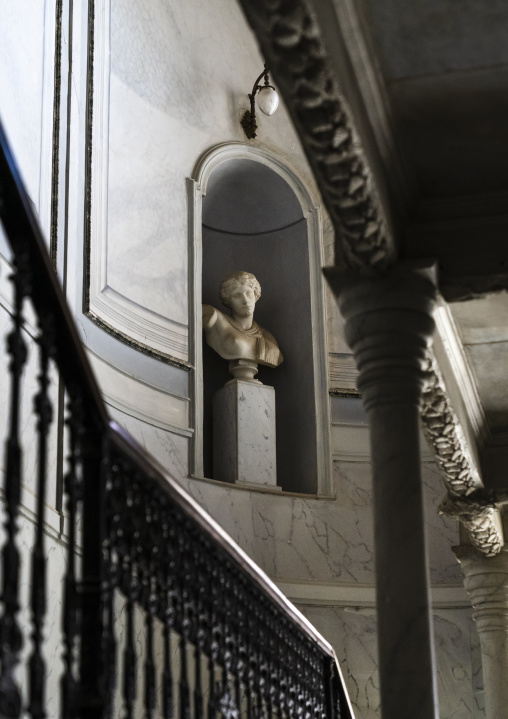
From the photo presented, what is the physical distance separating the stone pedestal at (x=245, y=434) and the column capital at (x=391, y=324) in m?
4.94

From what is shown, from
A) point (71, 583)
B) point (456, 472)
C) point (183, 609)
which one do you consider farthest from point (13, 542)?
point (456, 472)

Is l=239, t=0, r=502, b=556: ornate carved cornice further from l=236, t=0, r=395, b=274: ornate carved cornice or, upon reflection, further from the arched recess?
the arched recess

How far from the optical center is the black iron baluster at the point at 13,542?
1.92m

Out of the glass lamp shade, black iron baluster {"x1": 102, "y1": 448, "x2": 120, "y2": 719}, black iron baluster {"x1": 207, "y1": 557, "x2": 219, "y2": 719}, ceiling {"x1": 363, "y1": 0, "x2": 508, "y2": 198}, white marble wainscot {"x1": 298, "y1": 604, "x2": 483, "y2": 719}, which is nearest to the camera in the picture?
black iron baluster {"x1": 102, "y1": 448, "x2": 120, "y2": 719}

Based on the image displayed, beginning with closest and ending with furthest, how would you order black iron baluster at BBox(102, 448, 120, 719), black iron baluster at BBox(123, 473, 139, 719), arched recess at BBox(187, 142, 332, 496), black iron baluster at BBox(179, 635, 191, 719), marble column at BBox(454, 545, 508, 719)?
black iron baluster at BBox(102, 448, 120, 719) → black iron baluster at BBox(123, 473, 139, 719) → black iron baluster at BBox(179, 635, 191, 719) → marble column at BBox(454, 545, 508, 719) → arched recess at BBox(187, 142, 332, 496)

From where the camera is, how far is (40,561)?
221 cm

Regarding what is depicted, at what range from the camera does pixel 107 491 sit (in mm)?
2705

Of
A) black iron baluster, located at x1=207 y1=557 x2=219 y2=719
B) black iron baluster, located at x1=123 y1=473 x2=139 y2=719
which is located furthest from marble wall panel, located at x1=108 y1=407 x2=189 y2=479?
black iron baluster, located at x1=123 y1=473 x2=139 y2=719

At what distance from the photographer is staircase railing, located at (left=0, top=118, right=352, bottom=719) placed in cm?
214

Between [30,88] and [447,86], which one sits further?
[30,88]

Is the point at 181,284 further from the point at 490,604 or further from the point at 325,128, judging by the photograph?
the point at 325,128

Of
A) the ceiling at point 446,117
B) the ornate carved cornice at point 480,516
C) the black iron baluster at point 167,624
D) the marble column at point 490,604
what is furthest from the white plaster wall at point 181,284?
the black iron baluster at point 167,624

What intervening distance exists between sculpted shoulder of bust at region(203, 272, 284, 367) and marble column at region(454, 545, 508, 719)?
273 cm

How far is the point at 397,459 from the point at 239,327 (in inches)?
224
